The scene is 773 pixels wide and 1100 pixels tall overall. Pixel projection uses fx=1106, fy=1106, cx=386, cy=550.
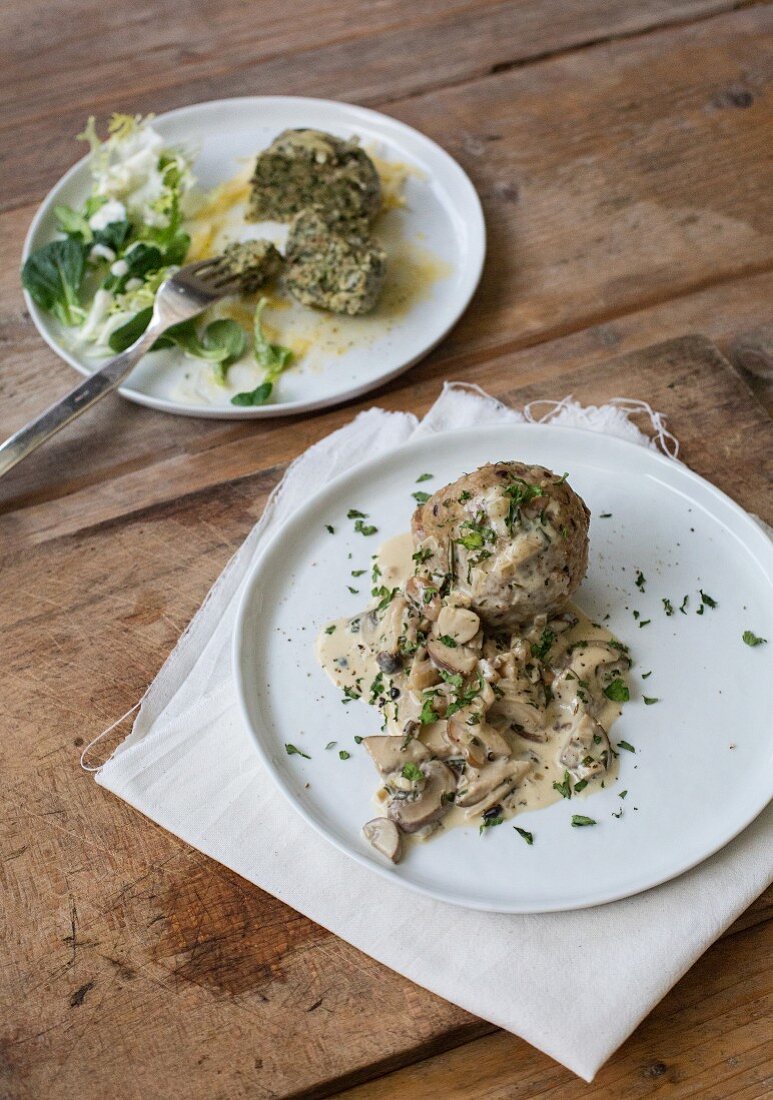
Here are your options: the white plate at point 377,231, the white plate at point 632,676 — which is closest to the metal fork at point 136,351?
the white plate at point 377,231

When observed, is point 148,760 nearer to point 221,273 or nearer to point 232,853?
point 232,853

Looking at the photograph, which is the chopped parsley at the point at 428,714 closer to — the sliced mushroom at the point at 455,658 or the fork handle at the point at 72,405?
the sliced mushroom at the point at 455,658

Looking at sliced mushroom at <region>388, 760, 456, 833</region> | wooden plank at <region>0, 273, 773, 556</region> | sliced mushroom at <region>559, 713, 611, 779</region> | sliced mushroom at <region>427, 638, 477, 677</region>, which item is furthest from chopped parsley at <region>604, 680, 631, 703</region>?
wooden plank at <region>0, 273, 773, 556</region>

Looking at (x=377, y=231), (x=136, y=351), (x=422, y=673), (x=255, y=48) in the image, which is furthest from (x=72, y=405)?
(x=255, y=48)

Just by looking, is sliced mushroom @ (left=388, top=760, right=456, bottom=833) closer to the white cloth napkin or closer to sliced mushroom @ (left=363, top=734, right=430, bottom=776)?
sliced mushroom @ (left=363, top=734, right=430, bottom=776)

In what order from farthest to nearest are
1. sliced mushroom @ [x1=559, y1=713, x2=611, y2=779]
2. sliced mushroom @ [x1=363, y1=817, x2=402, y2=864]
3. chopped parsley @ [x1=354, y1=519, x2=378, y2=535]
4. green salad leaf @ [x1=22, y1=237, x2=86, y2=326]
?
1. green salad leaf @ [x1=22, y1=237, x2=86, y2=326]
2. chopped parsley @ [x1=354, y1=519, x2=378, y2=535]
3. sliced mushroom @ [x1=559, y1=713, x2=611, y2=779]
4. sliced mushroom @ [x1=363, y1=817, x2=402, y2=864]

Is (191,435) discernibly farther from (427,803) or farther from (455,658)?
(427,803)
